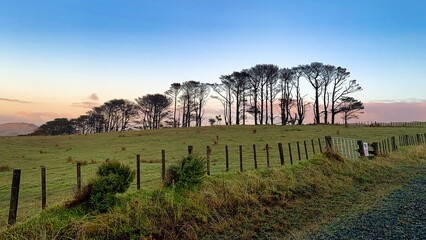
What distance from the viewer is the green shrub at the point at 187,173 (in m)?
9.11

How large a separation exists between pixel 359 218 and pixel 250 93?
221 ft

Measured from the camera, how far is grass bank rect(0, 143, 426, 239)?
6770 millimetres

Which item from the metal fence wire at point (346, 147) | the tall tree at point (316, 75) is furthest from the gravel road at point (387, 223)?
the tall tree at point (316, 75)

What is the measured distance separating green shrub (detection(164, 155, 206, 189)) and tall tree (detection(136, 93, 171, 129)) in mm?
74191

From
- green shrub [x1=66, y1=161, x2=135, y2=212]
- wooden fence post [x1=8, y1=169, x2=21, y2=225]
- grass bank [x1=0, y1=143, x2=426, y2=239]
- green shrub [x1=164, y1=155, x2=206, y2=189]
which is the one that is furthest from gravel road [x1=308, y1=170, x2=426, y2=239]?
wooden fence post [x1=8, y1=169, x2=21, y2=225]

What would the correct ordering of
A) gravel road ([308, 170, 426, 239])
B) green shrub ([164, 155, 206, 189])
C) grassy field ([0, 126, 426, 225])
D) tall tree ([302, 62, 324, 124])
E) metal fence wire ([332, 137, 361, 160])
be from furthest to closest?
tall tree ([302, 62, 324, 124]) < metal fence wire ([332, 137, 361, 160]) < grassy field ([0, 126, 426, 225]) < green shrub ([164, 155, 206, 189]) < gravel road ([308, 170, 426, 239])

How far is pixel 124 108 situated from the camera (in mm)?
88750

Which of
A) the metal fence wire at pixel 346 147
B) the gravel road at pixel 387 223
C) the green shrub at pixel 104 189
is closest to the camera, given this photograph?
the gravel road at pixel 387 223

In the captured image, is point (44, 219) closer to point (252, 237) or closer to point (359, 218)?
point (252, 237)

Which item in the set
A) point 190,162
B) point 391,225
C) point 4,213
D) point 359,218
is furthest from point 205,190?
point 4,213

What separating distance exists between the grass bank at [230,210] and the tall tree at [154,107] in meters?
71.9

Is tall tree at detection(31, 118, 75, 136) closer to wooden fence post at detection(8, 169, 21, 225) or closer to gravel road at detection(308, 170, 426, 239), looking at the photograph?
wooden fence post at detection(8, 169, 21, 225)

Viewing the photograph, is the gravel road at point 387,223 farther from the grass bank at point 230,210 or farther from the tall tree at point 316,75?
the tall tree at point 316,75

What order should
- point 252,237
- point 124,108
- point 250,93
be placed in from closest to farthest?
point 252,237 < point 250,93 < point 124,108
